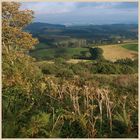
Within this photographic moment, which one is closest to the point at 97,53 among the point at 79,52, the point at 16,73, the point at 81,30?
the point at 79,52

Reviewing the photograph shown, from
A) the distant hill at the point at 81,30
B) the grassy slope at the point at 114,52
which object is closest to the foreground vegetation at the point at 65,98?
the grassy slope at the point at 114,52

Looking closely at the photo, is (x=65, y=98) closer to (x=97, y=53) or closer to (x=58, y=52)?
(x=97, y=53)

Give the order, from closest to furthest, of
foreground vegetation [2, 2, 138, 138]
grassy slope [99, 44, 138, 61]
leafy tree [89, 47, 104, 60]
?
foreground vegetation [2, 2, 138, 138], grassy slope [99, 44, 138, 61], leafy tree [89, 47, 104, 60]

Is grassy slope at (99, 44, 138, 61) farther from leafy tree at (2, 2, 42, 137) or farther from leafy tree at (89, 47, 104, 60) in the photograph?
leafy tree at (2, 2, 42, 137)

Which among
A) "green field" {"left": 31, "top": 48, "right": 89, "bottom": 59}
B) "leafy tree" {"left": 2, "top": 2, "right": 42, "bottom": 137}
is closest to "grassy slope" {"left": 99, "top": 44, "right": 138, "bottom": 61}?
"green field" {"left": 31, "top": 48, "right": 89, "bottom": 59}

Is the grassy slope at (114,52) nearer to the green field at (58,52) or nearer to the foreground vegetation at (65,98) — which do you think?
the foreground vegetation at (65,98)

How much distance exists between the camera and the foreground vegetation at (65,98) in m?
6.75

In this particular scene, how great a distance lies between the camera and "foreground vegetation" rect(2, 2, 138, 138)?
6749 mm

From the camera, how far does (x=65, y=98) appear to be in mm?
7836

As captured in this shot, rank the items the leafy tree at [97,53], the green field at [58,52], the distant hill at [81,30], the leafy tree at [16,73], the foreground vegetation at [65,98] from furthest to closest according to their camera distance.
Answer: the green field at [58,52] < the leafy tree at [97,53] < the distant hill at [81,30] < the leafy tree at [16,73] < the foreground vegetation at [65,98]

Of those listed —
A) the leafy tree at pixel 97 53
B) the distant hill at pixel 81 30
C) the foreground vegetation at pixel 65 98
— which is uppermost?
the distant hill at pixel 81 30


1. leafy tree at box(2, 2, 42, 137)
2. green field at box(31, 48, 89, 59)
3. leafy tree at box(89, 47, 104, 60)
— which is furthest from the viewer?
green field at box(31, 48, 89, 59)

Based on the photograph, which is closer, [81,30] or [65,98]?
[65,98]

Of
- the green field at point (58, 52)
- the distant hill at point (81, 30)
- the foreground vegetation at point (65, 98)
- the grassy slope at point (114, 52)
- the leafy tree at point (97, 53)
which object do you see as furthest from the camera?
the green field at point (58, 52)
